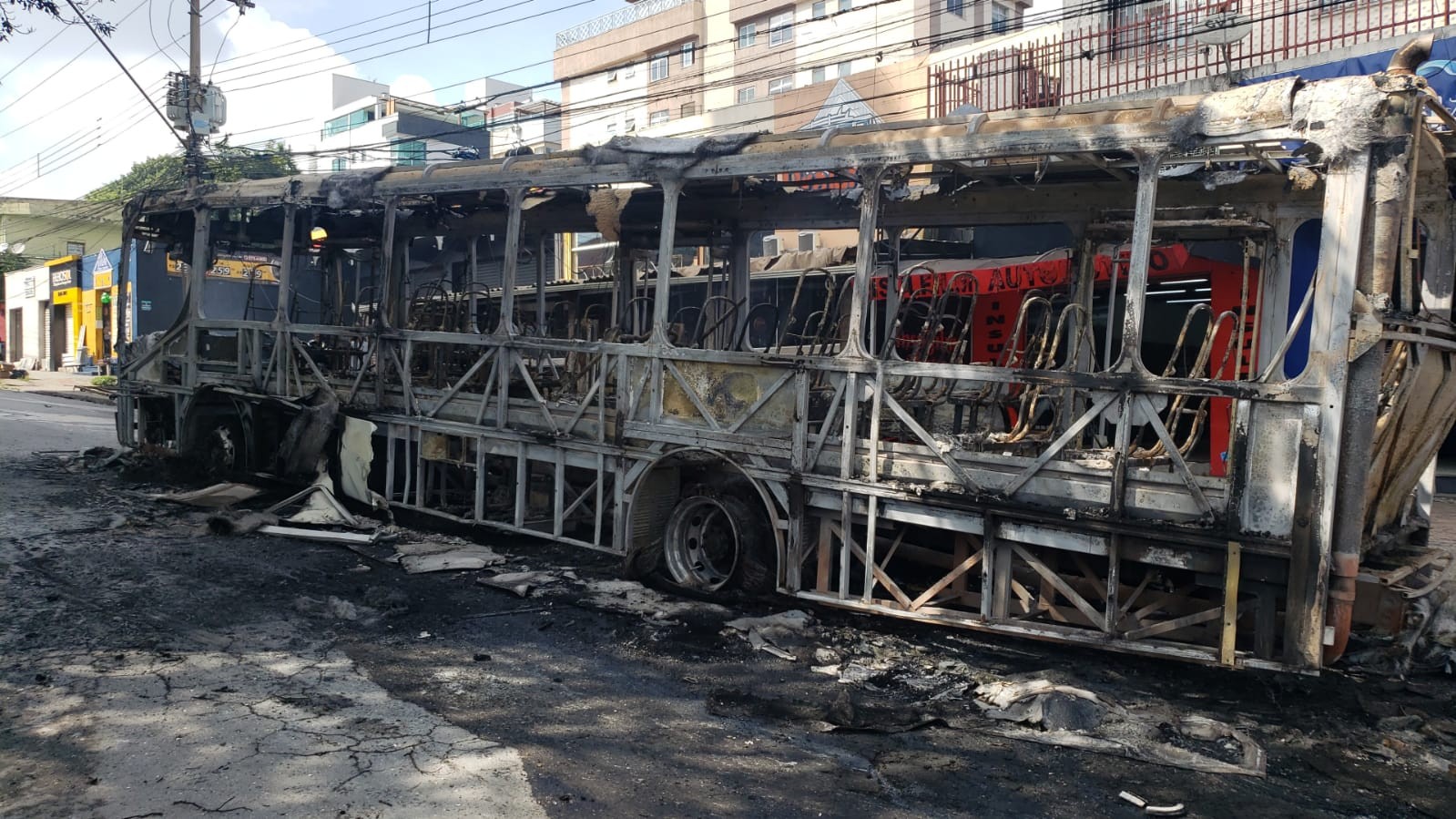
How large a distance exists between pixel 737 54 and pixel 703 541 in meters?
32.2

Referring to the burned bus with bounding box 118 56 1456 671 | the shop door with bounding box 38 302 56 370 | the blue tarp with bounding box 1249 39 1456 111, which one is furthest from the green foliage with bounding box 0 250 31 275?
the blue tarp with bounding box 1249 39 1456 111

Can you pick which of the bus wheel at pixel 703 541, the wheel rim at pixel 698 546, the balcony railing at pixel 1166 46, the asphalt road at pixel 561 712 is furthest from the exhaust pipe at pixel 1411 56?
the balcony railing at pixel 1166 46

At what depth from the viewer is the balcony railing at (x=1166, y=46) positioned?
11594 millimetres

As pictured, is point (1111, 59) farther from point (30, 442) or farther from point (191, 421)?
point (30, 442)

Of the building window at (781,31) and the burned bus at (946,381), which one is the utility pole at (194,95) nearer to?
the burned bus at (946,381)

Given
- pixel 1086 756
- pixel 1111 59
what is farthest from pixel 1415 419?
pixel 1111 59

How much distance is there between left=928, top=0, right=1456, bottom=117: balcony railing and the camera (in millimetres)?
11594

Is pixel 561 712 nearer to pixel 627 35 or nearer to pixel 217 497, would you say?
pixel 217 497

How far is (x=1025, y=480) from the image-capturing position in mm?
5680

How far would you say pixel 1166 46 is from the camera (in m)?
13.4

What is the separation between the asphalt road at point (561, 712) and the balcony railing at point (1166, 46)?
840 cm

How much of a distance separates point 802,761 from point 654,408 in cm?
360

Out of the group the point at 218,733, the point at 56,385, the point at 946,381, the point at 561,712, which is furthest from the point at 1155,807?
the point at 56,385

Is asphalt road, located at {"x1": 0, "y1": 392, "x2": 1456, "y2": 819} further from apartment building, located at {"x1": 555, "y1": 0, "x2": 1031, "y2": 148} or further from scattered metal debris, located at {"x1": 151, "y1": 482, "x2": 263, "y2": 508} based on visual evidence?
apartment building, located at {"x1": 555, "y1": 0, "x2": 1031, "y2": 148}
